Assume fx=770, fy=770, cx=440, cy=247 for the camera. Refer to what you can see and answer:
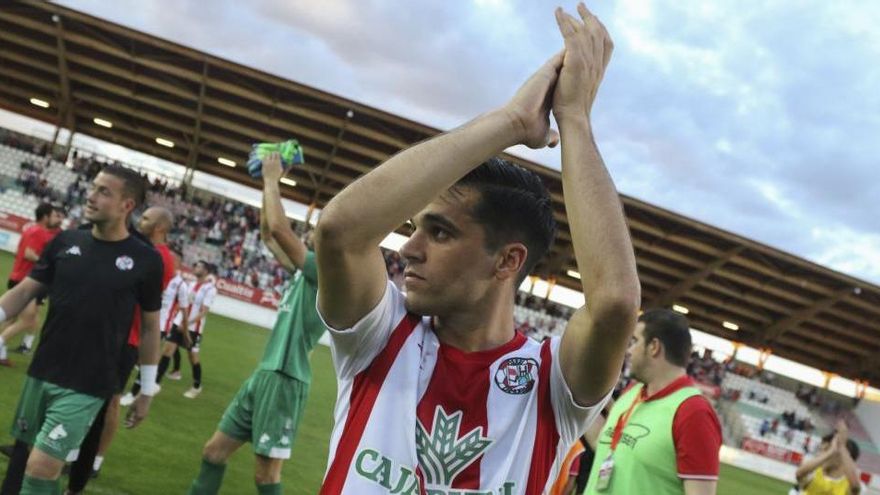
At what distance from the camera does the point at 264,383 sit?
5410 millimetres

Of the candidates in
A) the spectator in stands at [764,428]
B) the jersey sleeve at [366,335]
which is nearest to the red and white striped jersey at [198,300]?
the jersey sleeve at [366,335]

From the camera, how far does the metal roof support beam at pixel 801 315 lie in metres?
31.5

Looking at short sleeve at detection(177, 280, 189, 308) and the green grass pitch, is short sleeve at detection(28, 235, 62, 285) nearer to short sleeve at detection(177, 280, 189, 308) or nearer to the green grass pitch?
the green grass pitch

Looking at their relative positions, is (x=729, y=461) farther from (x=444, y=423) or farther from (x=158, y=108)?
(x=444, y=423)

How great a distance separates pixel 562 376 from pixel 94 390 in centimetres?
347

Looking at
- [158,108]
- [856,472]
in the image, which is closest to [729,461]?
[856,472]

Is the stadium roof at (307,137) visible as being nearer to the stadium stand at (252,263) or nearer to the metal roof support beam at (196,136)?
the metal roof support beam at (196,136)

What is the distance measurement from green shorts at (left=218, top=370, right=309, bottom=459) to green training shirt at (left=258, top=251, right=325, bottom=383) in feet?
0.36

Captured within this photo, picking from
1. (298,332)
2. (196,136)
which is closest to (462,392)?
(298,332)

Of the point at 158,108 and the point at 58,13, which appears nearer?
the point at 58,13

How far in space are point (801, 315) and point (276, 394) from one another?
33.5 meters

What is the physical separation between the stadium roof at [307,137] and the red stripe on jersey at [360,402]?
76.5 ft

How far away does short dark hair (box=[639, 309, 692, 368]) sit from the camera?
4266mm

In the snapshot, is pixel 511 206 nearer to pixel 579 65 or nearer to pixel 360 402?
pixel 579 65
